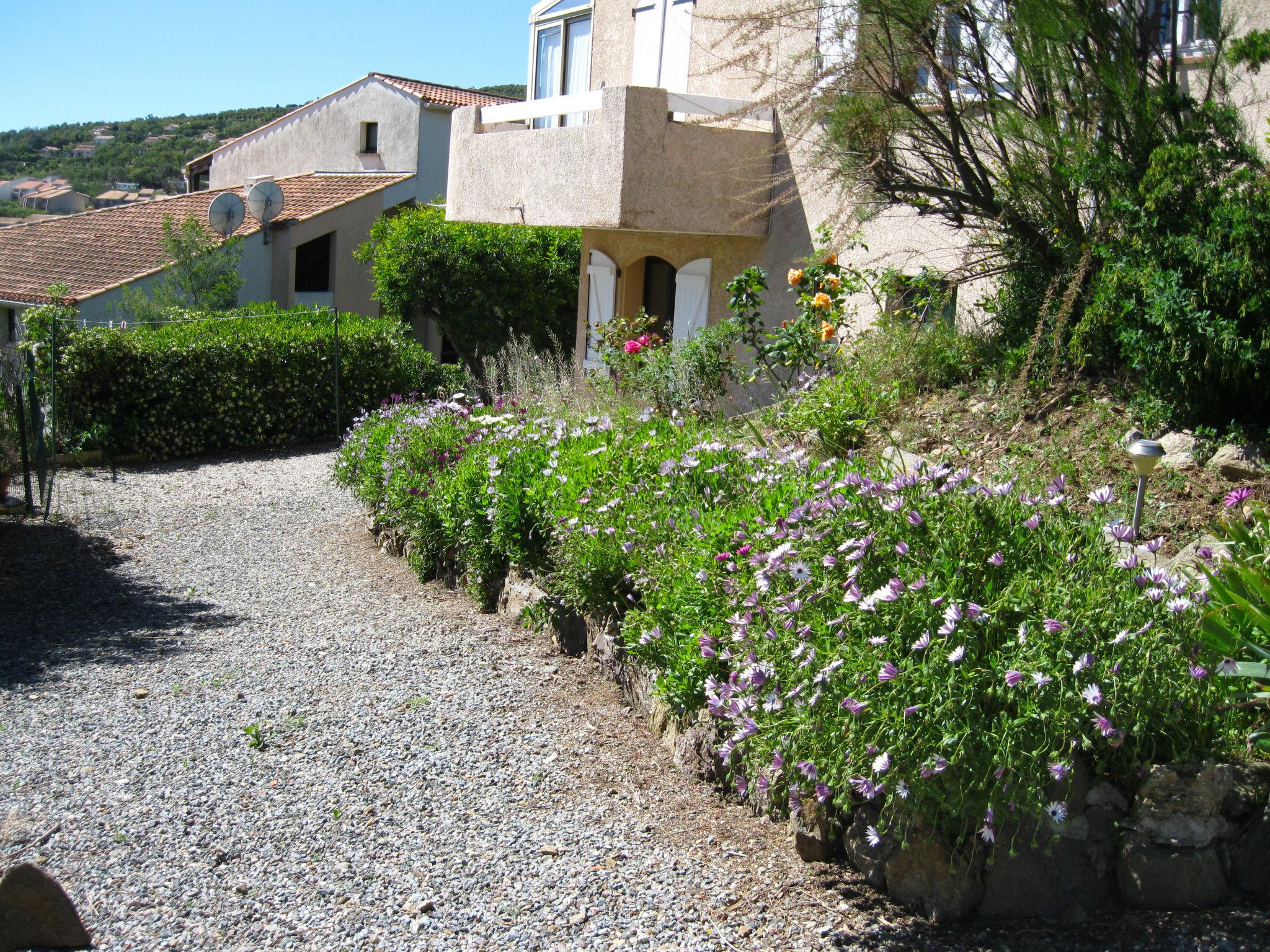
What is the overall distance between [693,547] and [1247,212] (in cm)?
356

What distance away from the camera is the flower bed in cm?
311

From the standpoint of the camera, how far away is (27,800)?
174 inches

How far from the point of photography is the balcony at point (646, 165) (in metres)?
11.1

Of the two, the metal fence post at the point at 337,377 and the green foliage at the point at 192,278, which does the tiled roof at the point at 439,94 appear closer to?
the green foliage at the point at 192,278

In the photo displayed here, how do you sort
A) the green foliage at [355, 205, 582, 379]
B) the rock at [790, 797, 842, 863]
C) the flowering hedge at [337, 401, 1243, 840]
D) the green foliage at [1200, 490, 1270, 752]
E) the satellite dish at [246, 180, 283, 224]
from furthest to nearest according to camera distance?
the satellite dish at [246, 180, 283, 224], the green foliage at [355, 205, 582, 379], the rock at [790, 797, 842, 863], the green foliage at [1200, 490, 1270, 752], the flowering hedge at [337, 401, 1243, 840]

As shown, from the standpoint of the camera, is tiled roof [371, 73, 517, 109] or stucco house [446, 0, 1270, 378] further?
tiled roof [371, 73, 517, 109]

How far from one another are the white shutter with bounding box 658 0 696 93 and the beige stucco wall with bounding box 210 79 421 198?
537 inches

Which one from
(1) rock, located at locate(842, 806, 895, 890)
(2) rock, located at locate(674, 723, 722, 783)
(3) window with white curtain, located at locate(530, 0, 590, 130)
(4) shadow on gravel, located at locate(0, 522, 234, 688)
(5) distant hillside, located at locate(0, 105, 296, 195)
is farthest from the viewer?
(5) distant hillside, located at locate(0, 105, 296, 195)

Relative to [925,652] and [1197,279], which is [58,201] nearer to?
[1197,279]

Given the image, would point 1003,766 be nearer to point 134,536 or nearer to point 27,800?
point 27,800

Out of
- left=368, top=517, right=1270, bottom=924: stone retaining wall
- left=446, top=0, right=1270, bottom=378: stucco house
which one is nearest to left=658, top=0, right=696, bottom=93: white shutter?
left=446, top=0, right=1270, bottom=378: stucco house

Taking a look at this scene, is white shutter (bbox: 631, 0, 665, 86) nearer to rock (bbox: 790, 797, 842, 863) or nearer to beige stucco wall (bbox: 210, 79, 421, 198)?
rock (bbox: 790, 797, 842, 863)

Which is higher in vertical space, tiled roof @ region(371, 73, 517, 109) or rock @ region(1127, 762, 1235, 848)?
tiled roof @ region(371, 73, 517, 109)

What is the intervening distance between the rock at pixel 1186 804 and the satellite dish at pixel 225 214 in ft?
62.5
